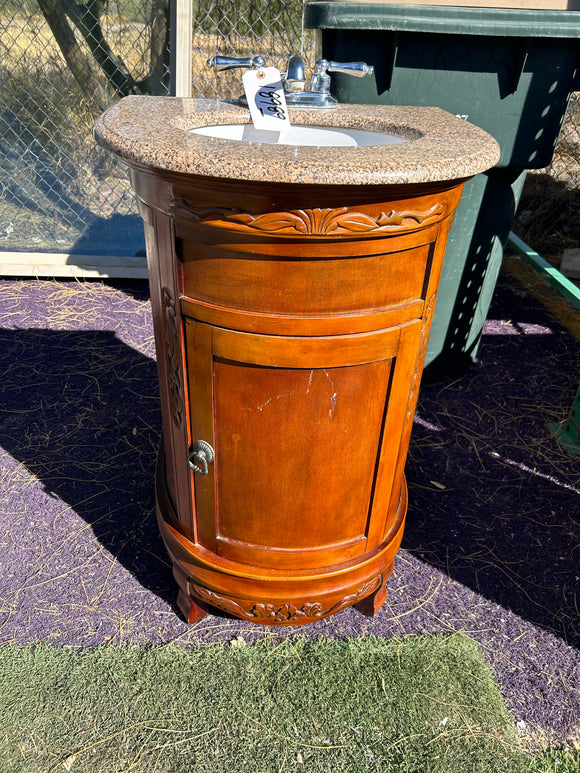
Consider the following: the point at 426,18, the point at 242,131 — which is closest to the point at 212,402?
the point at 242,131

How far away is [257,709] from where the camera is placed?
70.8 inches

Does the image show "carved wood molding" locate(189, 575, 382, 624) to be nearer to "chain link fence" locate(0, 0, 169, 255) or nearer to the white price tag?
the white price tag

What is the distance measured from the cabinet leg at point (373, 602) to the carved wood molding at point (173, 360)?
92 cm

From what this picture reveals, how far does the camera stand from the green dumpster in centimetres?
233

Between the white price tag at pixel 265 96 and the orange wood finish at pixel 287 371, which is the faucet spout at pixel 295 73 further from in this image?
the orange wood finish at pixel 287 371

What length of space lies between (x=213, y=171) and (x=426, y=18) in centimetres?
164

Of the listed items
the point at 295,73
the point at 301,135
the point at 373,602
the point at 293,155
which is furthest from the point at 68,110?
the point at 373,602

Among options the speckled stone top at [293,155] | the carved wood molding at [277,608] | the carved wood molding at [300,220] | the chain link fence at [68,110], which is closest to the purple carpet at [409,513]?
the carved wood molding at [277,608]

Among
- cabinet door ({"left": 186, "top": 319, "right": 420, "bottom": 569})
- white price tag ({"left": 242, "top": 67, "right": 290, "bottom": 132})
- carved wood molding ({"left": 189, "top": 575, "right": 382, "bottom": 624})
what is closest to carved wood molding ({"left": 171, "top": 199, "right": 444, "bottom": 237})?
cabinet door ({"left": 186, "top": 319, "right": 420, "bottom": 569})

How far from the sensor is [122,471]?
2.67 meters

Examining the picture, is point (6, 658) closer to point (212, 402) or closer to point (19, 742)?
point (19, 742)

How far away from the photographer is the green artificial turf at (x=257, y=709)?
1682 mm

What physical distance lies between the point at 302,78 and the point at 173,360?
3.63 ft

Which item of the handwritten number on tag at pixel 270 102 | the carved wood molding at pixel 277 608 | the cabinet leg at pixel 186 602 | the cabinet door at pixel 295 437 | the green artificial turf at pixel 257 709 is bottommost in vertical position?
the green artificial turf at pixel 257 709
